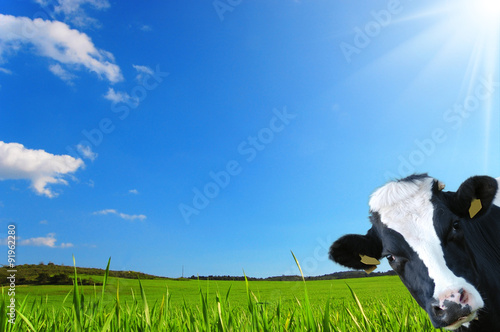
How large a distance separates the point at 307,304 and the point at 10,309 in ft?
8.61

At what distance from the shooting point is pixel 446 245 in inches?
130

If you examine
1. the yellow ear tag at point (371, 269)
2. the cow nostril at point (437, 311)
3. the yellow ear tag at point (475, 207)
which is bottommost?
the cow nostril at point (437, 311)

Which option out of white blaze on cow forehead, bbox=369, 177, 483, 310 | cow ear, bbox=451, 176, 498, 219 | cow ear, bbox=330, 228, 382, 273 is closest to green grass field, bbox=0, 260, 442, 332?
cow ear, bbox=330, 228, 382, 273

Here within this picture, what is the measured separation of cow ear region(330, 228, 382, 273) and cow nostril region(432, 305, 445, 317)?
1215mm

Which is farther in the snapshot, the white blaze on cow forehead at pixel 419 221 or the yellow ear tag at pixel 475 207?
the yellow ear tag at pixel 475 207

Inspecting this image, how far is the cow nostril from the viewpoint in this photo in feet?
9.48

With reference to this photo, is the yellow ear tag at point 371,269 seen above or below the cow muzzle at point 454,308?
above

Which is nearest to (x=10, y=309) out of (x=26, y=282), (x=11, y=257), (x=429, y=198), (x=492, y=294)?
(x=11, y=257)

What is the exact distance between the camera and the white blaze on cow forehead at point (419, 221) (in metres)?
3.02

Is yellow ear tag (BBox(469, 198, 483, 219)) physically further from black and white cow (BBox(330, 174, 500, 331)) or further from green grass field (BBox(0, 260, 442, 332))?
green grass field (BBox(0, 260, 442, 332))

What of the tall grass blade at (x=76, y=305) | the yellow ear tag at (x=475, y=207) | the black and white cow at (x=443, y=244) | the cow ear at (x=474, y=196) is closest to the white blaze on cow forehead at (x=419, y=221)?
the black and white cow at (x=443, y=244)

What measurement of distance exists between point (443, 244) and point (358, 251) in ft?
3.86

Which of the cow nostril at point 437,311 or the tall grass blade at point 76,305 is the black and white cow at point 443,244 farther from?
the tall grass blade at point 76,305

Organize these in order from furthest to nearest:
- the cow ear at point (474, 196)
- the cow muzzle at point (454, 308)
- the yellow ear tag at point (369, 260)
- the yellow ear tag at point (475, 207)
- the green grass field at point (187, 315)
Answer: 1. the yellow ear tag at point (369, 260)
2. the yellow ear tag at point (475, 207)
3. the cow ear at point (474, 196)
4. the cow muzzle at point (454, 308)
5. the green grass field at point (187, 315)
